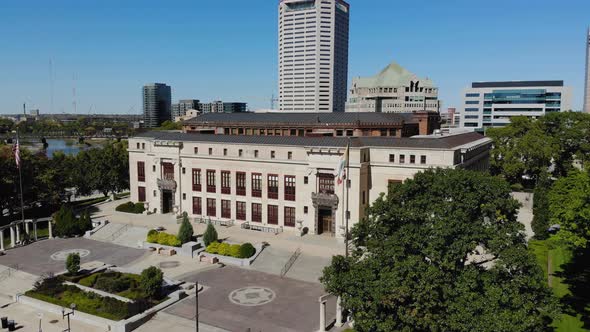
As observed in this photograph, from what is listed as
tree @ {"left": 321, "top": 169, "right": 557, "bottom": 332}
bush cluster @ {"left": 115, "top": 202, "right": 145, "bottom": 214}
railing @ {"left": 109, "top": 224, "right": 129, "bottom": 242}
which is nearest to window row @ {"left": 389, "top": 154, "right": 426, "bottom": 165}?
tree @ {"left": 321, "top": 169, "right": 557, "bottom": 332}

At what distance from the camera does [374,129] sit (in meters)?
68.8

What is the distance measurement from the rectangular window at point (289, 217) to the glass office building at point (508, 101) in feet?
438

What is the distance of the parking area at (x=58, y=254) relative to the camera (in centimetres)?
5384

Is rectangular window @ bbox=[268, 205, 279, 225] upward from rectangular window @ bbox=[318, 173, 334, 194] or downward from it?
downward

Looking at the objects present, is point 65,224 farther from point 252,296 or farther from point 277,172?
point 252,296

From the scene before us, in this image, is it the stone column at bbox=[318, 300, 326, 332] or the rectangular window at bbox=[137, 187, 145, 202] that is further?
the rectangular window at bbox=[137, 187, 145, 202]

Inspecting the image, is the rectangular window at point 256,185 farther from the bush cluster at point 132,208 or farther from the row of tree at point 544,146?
the row of tree at point 544,146

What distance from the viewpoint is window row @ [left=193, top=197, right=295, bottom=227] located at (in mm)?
64312

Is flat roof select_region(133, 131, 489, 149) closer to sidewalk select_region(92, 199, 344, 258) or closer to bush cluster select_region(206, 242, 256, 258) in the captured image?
sidewalk select_region(92, 199, 344, 258)

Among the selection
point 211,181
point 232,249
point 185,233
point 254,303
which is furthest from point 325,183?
point 254,303

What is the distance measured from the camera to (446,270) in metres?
27.4

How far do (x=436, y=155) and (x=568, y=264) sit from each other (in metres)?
18.6

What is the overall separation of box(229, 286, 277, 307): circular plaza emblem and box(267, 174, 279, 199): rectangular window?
66.9 feet

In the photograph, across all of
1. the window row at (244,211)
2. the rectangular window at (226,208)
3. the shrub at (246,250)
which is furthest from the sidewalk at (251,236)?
the shrub at (246,250)
